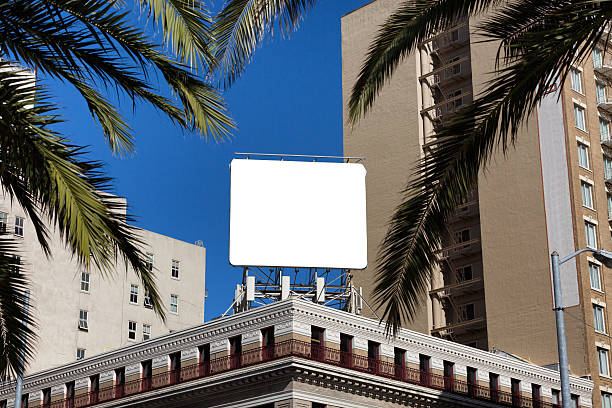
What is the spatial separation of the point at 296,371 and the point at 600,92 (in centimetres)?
4102

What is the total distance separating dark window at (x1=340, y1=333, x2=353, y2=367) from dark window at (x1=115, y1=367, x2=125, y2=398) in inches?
608

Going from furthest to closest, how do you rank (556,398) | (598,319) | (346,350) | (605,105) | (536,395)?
(605,105) < (598,319) < (556,398) < (536,395) < (346,350)

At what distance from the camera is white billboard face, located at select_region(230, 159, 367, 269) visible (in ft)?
203

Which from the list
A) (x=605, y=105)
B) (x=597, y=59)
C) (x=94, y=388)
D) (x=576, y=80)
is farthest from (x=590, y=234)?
(x=94, y=388)

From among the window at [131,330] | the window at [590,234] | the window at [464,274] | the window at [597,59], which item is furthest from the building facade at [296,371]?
the window at [597,59]

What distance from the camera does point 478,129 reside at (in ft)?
Result: 52.0

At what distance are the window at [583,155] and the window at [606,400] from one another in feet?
56.6

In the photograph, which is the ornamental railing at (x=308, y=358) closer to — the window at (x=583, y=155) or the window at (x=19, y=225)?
the window at (x=583, y=155)

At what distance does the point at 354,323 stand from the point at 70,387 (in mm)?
21799

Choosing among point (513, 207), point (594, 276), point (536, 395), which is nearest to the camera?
point (536, 395)

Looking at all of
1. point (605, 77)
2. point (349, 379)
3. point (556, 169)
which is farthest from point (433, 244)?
point (605, 77)

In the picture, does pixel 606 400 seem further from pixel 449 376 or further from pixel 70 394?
pixel 70 394

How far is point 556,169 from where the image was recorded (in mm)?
74250

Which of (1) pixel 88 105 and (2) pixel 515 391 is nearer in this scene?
(1) pixel 88 105
